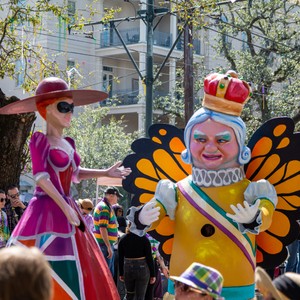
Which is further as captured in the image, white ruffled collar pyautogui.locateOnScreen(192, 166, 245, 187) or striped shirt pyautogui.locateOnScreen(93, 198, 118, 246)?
striped shirt pyautogui.locateOnScreen(93, 198, 118, 246)

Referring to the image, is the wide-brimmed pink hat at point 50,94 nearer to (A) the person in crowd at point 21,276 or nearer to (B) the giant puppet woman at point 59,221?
(B) the giant puppet woman at point 59,221

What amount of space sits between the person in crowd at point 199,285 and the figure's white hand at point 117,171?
216 cm

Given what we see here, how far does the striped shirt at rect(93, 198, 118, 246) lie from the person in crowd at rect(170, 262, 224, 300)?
6.46m

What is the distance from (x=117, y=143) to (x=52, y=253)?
73.2 ft

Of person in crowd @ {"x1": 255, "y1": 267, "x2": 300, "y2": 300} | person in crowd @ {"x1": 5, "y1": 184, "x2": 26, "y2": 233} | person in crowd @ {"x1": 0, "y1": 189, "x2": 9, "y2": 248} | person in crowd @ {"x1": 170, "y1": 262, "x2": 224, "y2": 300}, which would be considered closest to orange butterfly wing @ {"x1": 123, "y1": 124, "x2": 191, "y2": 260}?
person in crowd @ {"x1": 0, "y1": 189, "x2": 9, "y2": 248}

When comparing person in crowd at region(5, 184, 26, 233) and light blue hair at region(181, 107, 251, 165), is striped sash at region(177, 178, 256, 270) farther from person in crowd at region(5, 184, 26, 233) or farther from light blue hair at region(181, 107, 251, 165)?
person in crowd at region(5, 184, 26, 233)

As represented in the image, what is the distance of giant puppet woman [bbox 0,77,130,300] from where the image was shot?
531 cm

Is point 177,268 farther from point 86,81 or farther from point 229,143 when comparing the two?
point 86,81

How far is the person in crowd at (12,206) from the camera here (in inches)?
328

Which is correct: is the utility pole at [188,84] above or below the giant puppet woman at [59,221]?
above

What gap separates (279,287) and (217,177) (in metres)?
2.45

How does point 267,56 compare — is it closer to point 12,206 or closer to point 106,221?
point 106,221

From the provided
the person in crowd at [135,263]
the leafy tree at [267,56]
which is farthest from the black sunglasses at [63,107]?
the leafy tree at [267,56]

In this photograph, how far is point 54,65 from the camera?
12047 millimetres
